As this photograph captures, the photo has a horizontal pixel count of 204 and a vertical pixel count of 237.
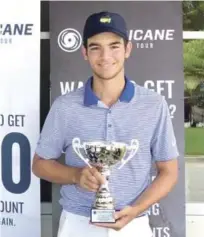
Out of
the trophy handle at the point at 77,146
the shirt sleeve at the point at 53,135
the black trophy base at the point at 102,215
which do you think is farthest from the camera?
the shirt sleeve at the point at 53,135

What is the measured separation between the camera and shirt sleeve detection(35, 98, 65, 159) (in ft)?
9.13

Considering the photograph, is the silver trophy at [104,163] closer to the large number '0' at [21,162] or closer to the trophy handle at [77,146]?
the trophy handle at [77,146]

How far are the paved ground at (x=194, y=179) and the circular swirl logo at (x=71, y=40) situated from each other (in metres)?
0.94

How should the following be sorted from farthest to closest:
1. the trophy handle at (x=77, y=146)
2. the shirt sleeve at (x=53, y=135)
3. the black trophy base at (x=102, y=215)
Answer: the shirt sleeve at (x=53, y=135) → the trophy handle at (x=77, y=146) → the black trophy base at (x=102, y=215)

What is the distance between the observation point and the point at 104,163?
2586 mm

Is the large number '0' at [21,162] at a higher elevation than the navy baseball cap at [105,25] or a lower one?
lower

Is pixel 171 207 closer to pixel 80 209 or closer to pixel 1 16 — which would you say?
pixel 80 209

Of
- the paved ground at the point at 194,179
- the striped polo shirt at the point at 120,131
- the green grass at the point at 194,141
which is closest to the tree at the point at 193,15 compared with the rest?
the green grass at the point at 194,141

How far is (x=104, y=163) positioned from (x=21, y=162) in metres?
0.98

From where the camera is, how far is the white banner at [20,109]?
135 inches

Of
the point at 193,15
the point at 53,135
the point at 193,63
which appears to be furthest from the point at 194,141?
the point at 53,135

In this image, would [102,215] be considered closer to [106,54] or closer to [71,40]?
[106,54]

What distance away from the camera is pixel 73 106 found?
9.11 ft

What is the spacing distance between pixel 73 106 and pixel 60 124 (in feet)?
0.33
